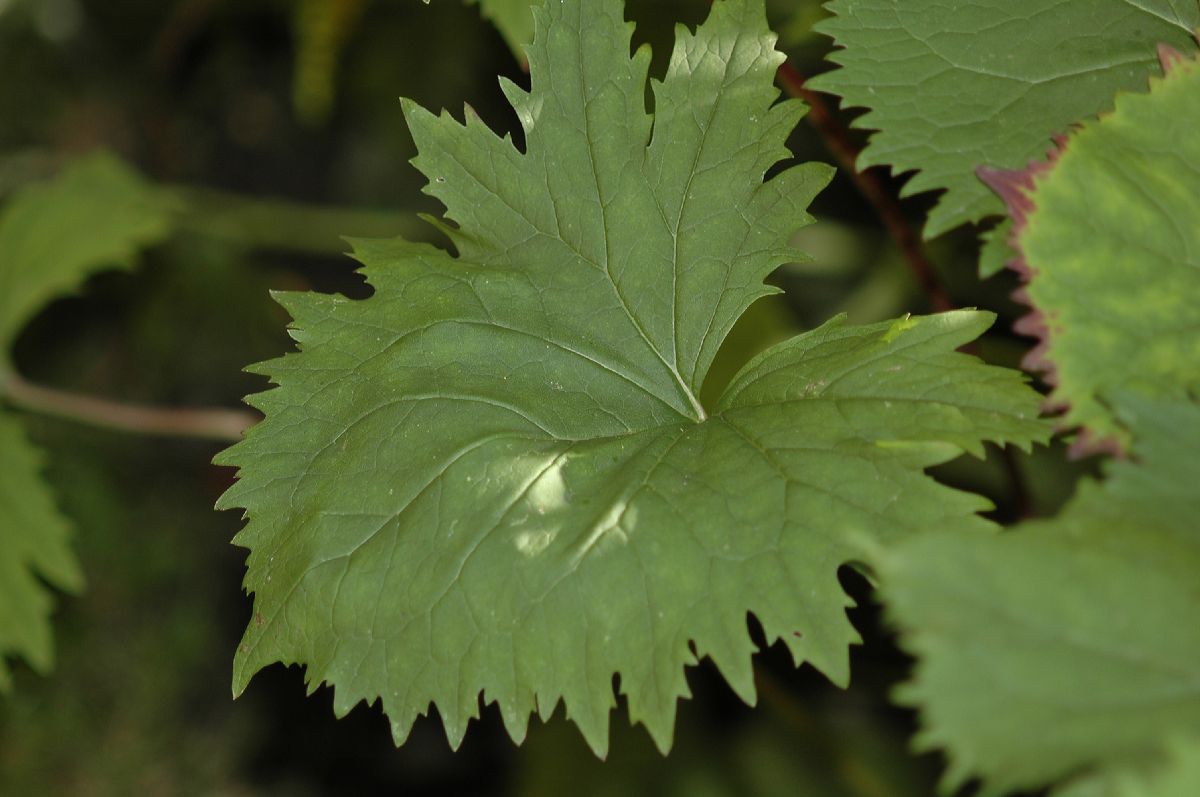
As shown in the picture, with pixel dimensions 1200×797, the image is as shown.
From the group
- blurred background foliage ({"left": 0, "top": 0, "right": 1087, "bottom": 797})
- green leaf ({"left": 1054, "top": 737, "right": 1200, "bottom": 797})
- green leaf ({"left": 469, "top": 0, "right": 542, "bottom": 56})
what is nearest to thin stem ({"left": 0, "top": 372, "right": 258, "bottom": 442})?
blurred background foliage ({"left": 0, "top": 0, "right": 1087, "bottom": 797})

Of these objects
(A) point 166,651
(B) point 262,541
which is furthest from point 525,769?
(B) point 262,541

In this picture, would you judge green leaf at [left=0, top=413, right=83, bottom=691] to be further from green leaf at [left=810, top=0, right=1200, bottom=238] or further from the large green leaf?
green leaf at [left=810, top=0, right=1200, bottom=238]

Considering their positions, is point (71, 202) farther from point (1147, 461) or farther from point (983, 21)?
point (1147, 461)

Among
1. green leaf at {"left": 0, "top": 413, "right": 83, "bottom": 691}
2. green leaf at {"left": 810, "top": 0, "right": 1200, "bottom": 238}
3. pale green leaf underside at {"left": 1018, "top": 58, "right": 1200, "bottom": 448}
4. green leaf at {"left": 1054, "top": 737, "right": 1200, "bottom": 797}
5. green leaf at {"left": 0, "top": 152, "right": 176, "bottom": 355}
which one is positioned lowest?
green leaf at {"left": 1054, "top": 737, "right": 1200, "bottom": 797}

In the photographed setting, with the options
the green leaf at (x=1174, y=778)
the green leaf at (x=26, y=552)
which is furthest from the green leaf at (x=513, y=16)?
the green leaf at (x=26, y=552)

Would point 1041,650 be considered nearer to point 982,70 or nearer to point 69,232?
point 982,70

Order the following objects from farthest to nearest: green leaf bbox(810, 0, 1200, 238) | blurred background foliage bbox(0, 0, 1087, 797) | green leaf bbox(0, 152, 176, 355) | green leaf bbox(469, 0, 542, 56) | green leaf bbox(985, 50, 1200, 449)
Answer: blurred background foliage bbox(0, 0, 1087, 797) < green leaf bbox(0, 152, 176, 355) < green leaf bbox(469, 0, 542, 56) < green leaf bbox(810, 0, 1200, 238) < green leaf bbox(985, 50, 1200, 449)

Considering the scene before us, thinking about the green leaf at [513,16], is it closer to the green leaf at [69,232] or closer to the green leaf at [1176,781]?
the green leaf at [1176,781]
